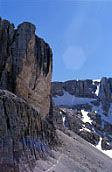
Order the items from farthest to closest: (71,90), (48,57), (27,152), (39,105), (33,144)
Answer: (71,90)
(48,57)
(39,105)
(33,144)
(27,152)

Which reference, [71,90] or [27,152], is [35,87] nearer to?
[27,152]

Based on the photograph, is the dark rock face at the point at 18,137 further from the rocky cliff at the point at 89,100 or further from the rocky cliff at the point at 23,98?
the rocky cliff at the point at 89,100

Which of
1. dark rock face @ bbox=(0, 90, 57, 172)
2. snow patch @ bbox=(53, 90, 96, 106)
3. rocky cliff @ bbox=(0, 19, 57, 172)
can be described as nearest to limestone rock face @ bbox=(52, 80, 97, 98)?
snow patch @ bbox=(53, 90, 96, 106)

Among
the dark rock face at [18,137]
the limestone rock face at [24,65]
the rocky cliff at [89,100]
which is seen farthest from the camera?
the rocky cliff at [89,100]

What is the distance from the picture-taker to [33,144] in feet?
66.3

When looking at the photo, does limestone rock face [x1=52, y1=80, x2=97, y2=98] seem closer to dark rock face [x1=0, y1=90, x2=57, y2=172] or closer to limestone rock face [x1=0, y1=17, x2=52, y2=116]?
limestone rock face [x1=0, y1=17, x2=52, y2=116]

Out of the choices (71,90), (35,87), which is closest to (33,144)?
(35,87)

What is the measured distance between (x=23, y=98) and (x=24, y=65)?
174 inches

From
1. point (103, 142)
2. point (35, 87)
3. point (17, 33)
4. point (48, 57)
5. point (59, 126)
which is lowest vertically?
point (103, 142)

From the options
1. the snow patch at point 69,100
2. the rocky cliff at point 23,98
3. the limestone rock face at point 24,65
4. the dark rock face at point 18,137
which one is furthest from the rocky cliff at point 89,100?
the dark rock face at point 18,137

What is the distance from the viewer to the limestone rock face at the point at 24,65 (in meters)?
26.7

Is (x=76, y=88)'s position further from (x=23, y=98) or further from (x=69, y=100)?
(x=23, y=98)

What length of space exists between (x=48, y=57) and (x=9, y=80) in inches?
436

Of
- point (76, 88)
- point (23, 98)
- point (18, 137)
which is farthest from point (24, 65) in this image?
point (76, 88)
